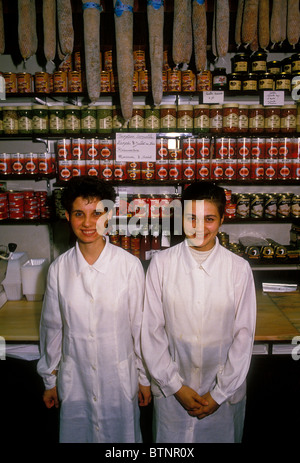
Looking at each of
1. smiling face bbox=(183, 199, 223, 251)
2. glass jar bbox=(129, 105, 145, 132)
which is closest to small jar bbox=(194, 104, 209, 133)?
glass jar bbox=(129, 105, 145, 132)

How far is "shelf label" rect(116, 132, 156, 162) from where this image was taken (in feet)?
8.11

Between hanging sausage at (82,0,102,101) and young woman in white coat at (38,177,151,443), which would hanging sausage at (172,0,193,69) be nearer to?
hanging sausage at (82,0,102,101)

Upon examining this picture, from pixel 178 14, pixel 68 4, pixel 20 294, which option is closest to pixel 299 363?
pixel 20 294

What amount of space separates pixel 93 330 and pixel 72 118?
5.16 ft

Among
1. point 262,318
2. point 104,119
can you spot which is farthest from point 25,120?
point 262,318

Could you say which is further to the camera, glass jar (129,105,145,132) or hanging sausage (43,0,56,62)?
glass jar (129,105,145,132)

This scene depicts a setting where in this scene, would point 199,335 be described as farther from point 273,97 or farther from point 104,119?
point 273,97

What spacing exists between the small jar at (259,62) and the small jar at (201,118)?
0.42 meters

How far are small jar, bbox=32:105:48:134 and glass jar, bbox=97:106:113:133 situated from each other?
37cm

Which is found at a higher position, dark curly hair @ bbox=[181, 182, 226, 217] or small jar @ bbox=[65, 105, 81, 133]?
small jar @ bbox=[65, 105, 81, 133]

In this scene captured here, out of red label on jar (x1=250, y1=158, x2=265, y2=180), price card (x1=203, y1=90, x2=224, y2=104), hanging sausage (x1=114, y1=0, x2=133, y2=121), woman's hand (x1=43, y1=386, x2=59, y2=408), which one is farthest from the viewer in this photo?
red label on jar (x1=250, y1=158, x2=265, y2=180)

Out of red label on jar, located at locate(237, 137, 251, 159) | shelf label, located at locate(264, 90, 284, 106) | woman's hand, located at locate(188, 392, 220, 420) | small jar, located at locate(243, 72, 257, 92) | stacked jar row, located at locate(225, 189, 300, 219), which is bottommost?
woman's hand, located at locate(188, 392, 220, 420)

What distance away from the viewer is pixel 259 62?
2477 mm

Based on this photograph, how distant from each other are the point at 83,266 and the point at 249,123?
5.46 ft
